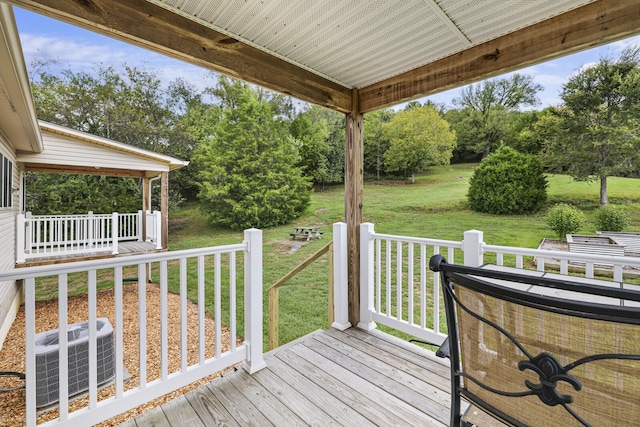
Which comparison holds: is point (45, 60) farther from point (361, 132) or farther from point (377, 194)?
point (361, 132)

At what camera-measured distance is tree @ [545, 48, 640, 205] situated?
5.72 m

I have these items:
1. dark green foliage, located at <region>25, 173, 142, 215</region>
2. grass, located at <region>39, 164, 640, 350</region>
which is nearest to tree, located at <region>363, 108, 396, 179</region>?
grass, located at <region>39, 164, 640, 350</region>

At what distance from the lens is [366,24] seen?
1.81 metres

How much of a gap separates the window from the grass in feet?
11.1

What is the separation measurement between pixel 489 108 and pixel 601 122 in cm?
347

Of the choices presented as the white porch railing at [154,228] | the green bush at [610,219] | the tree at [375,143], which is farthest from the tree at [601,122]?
the white porch railing at [154,228]

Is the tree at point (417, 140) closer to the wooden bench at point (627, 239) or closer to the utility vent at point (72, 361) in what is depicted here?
the wooden bench at point (627, 239)

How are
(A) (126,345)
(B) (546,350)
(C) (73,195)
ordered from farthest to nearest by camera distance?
(C) (73,195), (A) (126,345), (B) (546,350)

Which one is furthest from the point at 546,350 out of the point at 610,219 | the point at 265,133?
the point at 265,133

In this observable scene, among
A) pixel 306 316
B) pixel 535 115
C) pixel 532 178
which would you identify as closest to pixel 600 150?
pixel 532 178

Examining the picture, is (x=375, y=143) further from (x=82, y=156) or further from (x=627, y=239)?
(x=82, y=156)

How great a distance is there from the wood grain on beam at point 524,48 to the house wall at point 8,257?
5.17m

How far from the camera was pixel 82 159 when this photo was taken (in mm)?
5949

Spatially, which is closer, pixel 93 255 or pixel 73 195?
pixel 93 255
